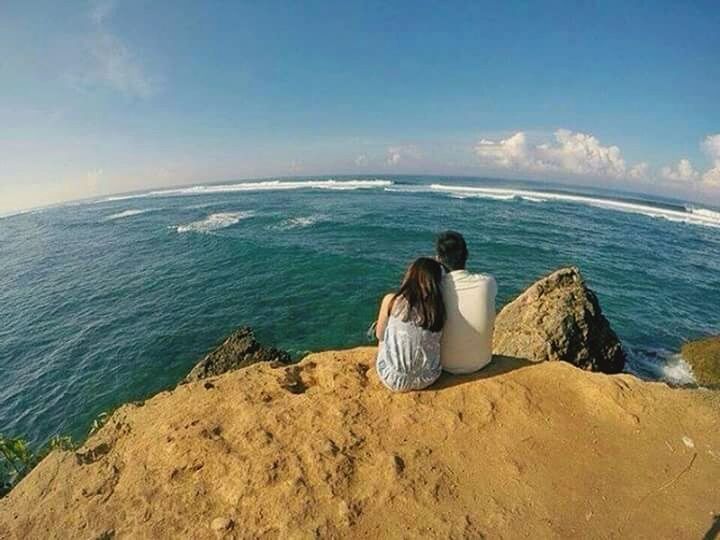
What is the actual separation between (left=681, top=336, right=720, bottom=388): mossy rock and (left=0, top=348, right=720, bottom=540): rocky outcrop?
9.79 meters

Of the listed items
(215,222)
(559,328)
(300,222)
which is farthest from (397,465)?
(215,222)

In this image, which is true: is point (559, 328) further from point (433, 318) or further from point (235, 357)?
point (235, 357)

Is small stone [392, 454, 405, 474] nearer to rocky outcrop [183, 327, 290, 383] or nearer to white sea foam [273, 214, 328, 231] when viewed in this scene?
rocky outcrop [183, 327, 290, 383]

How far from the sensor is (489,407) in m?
5.03

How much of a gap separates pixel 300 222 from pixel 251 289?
18482 millimetres

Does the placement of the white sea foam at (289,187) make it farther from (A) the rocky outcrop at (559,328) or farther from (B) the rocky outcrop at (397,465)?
(B) the rocky outcrop at (397,465)

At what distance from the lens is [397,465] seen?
168 inches

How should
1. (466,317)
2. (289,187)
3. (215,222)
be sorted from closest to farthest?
(466,317)
(215,222)
(289,187)

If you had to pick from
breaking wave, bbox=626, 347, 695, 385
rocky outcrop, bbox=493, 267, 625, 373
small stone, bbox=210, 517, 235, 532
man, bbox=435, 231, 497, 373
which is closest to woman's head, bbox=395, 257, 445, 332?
man, bbox=435, 231, 497, 373

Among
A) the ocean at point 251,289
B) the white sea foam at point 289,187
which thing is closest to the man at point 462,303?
the ocean at point 251,289

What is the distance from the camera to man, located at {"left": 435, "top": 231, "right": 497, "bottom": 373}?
4.92m

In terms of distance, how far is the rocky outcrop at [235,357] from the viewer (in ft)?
37.0

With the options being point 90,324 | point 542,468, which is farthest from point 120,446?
point 90,324

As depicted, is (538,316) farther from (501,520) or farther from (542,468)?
(501,520)
